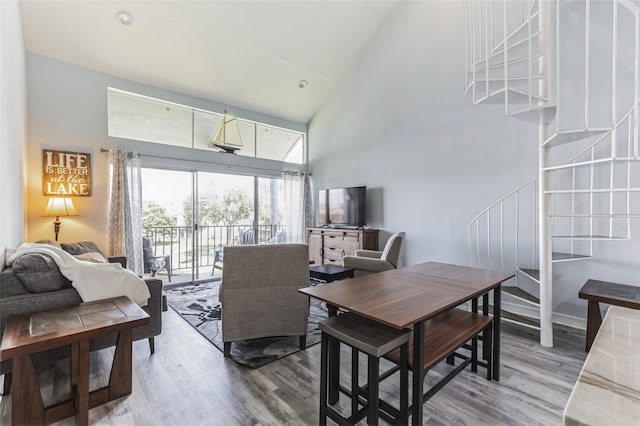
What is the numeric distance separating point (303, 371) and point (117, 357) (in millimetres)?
1256

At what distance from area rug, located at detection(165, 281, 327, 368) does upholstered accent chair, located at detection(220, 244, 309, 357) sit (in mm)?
139

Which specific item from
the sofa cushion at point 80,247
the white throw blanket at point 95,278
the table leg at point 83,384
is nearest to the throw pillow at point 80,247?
the sofa cushion at point 80,247

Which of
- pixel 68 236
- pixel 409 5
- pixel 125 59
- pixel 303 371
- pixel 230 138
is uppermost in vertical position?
pixel 409 5

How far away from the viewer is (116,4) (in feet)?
10.8

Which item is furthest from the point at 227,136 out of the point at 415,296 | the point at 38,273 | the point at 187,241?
the point at 415,296

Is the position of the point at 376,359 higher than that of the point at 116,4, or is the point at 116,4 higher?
the point at 116,4

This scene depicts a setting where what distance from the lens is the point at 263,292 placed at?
2361mm

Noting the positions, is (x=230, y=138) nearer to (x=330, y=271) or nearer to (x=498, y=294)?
(x=330, y=271)

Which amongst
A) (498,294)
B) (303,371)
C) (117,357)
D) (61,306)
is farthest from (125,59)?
(498,294)

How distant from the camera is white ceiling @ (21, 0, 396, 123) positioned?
3371 mm

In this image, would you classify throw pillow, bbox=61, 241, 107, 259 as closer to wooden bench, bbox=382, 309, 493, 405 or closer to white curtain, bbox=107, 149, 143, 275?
white curtain, bbox=107, 149, 143, 275

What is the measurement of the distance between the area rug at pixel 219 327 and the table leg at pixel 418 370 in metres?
1.24

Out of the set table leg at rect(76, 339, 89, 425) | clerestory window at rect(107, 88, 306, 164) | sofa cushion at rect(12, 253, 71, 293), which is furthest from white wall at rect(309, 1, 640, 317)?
sofa cushion at rect(12, 253, 71, 293)

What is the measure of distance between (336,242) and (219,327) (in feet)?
8.45
